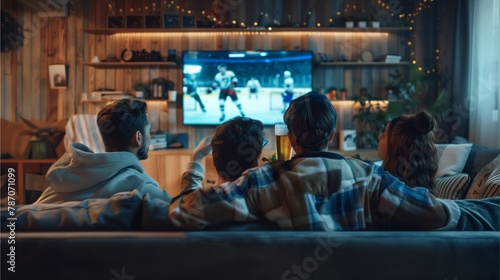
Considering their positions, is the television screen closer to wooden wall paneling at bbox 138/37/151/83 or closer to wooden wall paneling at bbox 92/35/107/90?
wooden wall paneling at bbox 138/37/151/83

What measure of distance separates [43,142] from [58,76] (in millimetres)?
851

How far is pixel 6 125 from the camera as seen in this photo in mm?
5910

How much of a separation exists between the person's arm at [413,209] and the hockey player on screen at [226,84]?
4.35m

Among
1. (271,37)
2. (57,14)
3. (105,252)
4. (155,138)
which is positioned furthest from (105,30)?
(105,252)

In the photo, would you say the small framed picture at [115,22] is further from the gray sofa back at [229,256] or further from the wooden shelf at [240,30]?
the gray sofa back at [229,256]

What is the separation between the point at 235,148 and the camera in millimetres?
1957

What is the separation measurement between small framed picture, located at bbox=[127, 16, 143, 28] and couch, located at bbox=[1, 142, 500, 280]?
4699mm

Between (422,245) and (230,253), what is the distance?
486 mm

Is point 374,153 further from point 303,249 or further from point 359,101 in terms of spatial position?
point 303,249

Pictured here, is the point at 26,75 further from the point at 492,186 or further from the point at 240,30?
the point at 492,186

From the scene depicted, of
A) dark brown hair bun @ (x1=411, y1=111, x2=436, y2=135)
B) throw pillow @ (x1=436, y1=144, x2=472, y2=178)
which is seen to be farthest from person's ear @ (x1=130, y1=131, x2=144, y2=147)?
throw pillow @ (x1=436, y1=144, x2=472, y2=178)

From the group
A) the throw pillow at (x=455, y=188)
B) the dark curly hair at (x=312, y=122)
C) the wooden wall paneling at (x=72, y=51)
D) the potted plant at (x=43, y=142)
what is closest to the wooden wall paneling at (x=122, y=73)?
the wooden wall paneling at (x=72, y=51)

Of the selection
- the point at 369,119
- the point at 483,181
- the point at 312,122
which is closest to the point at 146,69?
the point at 369,119

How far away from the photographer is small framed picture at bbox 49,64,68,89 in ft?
19.8
